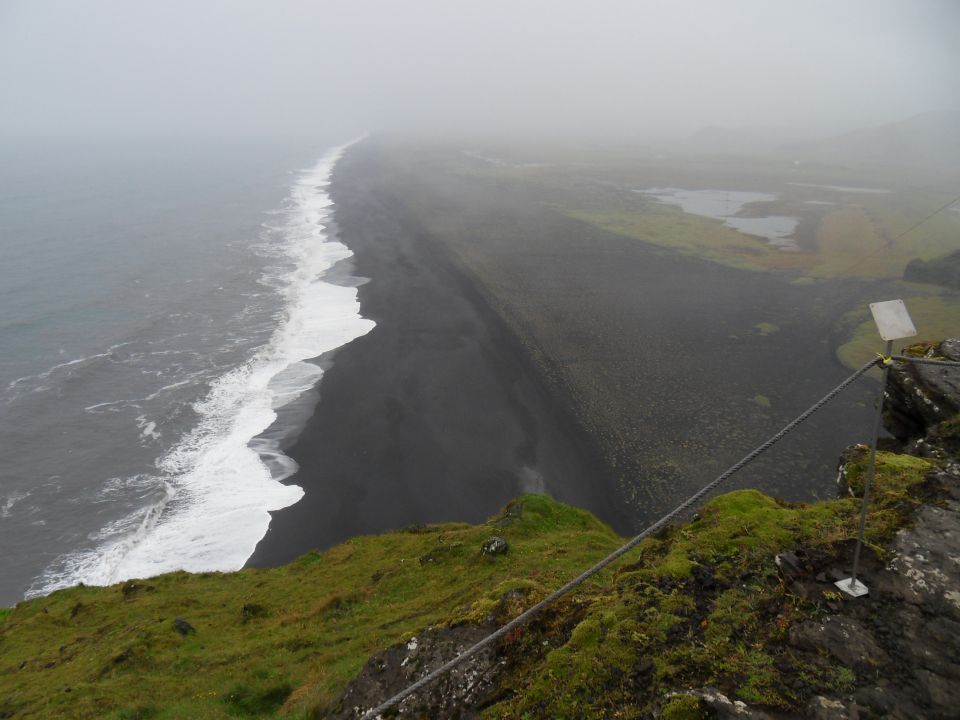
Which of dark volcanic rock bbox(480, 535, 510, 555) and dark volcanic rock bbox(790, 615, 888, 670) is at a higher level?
dark volcanic rock bbox(790, 615, 888, 670)

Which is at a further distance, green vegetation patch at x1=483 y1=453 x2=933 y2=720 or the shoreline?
the shoreline

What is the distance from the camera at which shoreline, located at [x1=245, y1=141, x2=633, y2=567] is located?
25844 millimetres

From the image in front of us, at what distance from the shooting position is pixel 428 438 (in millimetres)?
30938

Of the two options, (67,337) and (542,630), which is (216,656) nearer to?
(542,630)

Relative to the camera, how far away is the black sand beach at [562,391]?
26.8m

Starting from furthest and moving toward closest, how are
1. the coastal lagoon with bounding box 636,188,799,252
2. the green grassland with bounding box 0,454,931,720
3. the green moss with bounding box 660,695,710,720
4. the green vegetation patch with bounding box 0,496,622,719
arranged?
the coastal lagoon with bounding box 636,188,799,252 < the green vegetation patch with bounding box 0,496,622,719 < the green grassland with bounding box 0,454,931,720 < the green moss with bounding box 660,695,710,720

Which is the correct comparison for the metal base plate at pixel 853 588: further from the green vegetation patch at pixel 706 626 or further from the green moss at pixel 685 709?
the green moss at pixel 685 709

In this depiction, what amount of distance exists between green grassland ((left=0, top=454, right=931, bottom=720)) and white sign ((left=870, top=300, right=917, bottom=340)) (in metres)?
4.14

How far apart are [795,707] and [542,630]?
3.87m

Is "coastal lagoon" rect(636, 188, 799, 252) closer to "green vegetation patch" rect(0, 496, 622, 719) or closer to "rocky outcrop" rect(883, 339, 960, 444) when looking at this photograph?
"rocky outcrop" rect(883, 339, 960, 444)

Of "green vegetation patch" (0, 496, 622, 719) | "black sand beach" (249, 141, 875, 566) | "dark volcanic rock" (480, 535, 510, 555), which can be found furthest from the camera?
"black sand beach" (249, 141, 875, 566)

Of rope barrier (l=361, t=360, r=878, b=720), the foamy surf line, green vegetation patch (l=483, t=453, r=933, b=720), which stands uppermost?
rope barrier (l=361, t=360, r=878, b=720)

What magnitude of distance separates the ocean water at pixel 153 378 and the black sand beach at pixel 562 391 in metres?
3.00

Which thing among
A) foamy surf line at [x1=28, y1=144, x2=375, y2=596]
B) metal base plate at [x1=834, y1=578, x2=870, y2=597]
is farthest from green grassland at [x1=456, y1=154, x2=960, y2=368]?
foamy surf line at [x1=28, y1=144, x2=375, y2=596]
